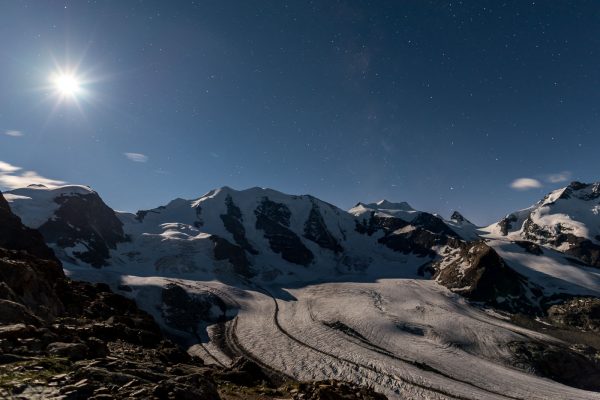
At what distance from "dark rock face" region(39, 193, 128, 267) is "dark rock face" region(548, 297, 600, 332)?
131302mm

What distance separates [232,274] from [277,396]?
4142 inches

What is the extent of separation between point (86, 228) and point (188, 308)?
73.3 meters

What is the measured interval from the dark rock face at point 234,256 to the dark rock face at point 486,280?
67.9 meters

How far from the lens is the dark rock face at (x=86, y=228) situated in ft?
384

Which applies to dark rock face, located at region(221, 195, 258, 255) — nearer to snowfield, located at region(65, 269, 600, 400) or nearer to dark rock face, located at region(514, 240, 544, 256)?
snowfield, located at region(65, 269, 600, 400)

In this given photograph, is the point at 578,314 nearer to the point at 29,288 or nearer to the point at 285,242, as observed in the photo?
the point at 285,242

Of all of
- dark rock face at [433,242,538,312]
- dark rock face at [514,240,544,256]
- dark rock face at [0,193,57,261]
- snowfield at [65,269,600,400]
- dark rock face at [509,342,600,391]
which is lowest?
dark rock face at [509,342,600,391]

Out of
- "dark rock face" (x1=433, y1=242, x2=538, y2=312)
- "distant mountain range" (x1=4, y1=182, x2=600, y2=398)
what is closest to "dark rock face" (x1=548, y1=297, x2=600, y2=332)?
"distant mountain range" (x1=4, y1=182, x2=600, y2=398)

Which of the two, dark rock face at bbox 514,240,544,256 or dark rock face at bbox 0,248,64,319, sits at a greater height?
dark rock face at bbox 514,240,544,256

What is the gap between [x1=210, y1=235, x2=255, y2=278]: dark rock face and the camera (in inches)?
5236

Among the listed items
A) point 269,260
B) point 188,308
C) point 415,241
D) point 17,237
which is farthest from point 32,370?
point 415,241

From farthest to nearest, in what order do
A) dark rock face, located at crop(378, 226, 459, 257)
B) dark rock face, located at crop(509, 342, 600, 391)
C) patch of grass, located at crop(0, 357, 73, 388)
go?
dark rock face, located at crop(378, 226, 459, 257) → dark rock face, located at crop(509, 342, 600, 391) → patch of grass, located at crop(0, 357, 73, 388)

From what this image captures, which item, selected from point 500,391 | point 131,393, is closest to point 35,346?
point 131,393

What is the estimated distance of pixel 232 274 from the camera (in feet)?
405
